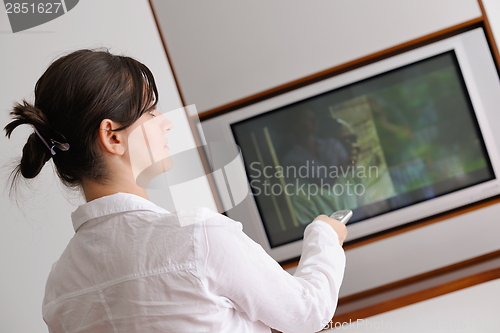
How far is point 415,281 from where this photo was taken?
42.5 inches

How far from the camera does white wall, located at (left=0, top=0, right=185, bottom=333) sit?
3.44 ft

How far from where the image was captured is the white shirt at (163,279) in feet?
1.49

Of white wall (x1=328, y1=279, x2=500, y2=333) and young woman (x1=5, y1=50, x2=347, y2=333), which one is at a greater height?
young woman (x1=5, y1=50, x2=347, y2=333)

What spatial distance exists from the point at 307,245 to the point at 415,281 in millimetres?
627

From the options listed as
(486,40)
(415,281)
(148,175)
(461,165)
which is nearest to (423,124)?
(461,165)

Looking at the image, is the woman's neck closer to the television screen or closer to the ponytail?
the ponytail

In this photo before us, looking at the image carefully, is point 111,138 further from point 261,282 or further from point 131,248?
point 261,282

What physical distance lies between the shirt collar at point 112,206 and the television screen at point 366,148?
634 mm

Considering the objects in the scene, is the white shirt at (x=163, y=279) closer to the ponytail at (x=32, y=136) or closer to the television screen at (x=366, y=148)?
the ponytail at (x=32, y=136)

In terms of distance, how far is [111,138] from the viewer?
1.73 feet

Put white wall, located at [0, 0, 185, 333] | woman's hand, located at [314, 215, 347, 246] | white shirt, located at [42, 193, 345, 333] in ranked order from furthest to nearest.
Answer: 1. white wall, located at [0, 0, 185, 333]
2. woman's hand, located at [314, 215, 347, 246]
3. white shirt, located at [42, 193, 345, 333]

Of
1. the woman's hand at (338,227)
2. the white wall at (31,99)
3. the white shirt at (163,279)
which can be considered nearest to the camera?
the white shirt at (163,279)

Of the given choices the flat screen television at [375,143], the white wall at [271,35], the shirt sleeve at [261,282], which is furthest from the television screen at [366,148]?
the shirt sleeve at [261,282]

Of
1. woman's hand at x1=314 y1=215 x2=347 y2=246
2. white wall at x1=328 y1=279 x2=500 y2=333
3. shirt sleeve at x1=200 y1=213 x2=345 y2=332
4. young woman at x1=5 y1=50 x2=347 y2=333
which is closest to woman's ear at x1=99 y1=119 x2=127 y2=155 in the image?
young woman at x1=5 y1=50 x2=347 y2=333
